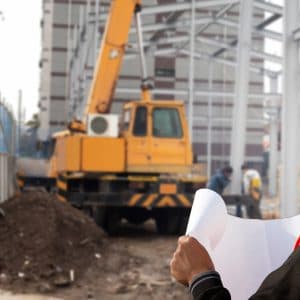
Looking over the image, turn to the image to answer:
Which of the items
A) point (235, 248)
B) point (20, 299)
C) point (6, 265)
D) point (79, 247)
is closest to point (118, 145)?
point (79, 247)

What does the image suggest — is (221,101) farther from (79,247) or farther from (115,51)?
(79,247)

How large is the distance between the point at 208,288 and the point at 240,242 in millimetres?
329

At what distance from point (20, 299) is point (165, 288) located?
1.79 m

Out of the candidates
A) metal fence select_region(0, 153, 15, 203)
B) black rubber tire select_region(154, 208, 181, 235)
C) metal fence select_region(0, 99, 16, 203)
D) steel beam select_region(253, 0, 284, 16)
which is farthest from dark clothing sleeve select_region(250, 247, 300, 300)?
steel beam select_region(253, 0, 284, 16)

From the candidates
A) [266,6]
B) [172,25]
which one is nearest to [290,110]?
[266,6]

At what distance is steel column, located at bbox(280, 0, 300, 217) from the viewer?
9383 millimetres

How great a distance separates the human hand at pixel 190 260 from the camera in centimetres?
179

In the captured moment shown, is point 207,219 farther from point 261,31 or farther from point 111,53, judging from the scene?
point 261,31

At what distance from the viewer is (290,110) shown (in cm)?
948

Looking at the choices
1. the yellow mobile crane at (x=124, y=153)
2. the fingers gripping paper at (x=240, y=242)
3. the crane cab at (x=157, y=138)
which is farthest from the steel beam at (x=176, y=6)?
the fingers gripping paper at (x=240, y=242)

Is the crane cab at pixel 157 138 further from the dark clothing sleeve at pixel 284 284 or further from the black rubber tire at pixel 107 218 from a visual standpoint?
the dark clothing sleeve at pixel 284 284

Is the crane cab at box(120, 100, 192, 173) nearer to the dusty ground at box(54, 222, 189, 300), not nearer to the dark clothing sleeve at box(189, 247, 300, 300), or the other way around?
the dusty ground at box(54, 222, 189, 300)

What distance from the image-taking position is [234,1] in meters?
15.8

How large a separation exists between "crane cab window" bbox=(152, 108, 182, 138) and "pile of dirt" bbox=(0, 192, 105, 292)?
2.39m
